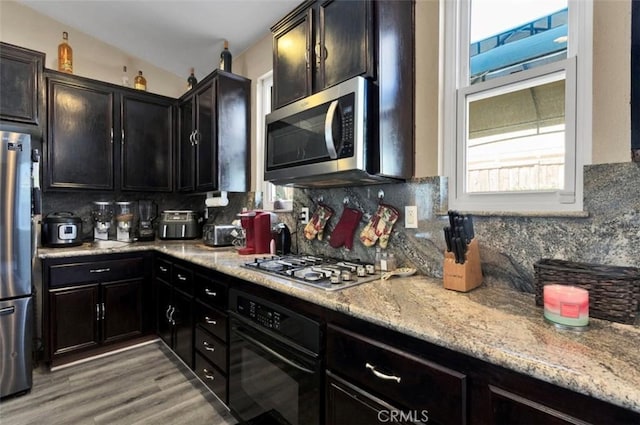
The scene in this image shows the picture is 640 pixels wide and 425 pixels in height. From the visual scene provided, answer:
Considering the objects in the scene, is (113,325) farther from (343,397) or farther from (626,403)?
(626,403)

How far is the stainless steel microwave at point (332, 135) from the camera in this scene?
4.55 feet

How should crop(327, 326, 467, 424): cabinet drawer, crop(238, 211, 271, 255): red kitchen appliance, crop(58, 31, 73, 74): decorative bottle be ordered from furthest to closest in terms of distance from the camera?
crop(58, 31, 73, 74): decorative bottle < crop(238, 211, 271, 255): red kitchen appliance < crop(327, 326, 467, 424): cabinet drawer

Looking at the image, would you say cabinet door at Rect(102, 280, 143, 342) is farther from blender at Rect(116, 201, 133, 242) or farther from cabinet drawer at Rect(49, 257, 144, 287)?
blender at Rect(116, 201, 133, 242)

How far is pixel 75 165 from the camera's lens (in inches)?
107

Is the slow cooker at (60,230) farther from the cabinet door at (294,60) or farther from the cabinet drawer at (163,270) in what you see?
the cabinet door at (294,60)

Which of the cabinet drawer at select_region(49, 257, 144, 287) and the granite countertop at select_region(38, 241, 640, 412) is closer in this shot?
the granite countertop at select_region(38, 241, 640, 412)

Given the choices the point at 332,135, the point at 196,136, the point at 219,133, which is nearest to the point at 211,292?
the point at 332,135

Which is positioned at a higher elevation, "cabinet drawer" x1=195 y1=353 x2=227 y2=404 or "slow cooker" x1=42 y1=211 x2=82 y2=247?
"slow cooker" x1=42 y1=211 x2=82 y2=247

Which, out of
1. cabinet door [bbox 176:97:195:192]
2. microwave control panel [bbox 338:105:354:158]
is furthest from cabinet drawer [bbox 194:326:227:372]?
cabinet door [bbox 176:97:195:192]

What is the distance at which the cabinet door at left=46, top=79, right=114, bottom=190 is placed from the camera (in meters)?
2.60

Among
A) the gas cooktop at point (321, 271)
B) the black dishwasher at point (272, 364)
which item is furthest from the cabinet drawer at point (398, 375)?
the gas cooktop at point (321, 271)

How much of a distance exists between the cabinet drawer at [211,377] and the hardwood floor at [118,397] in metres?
0.13

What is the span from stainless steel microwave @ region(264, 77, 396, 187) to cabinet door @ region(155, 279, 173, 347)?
1.47m

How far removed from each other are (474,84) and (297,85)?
0.93 metres
